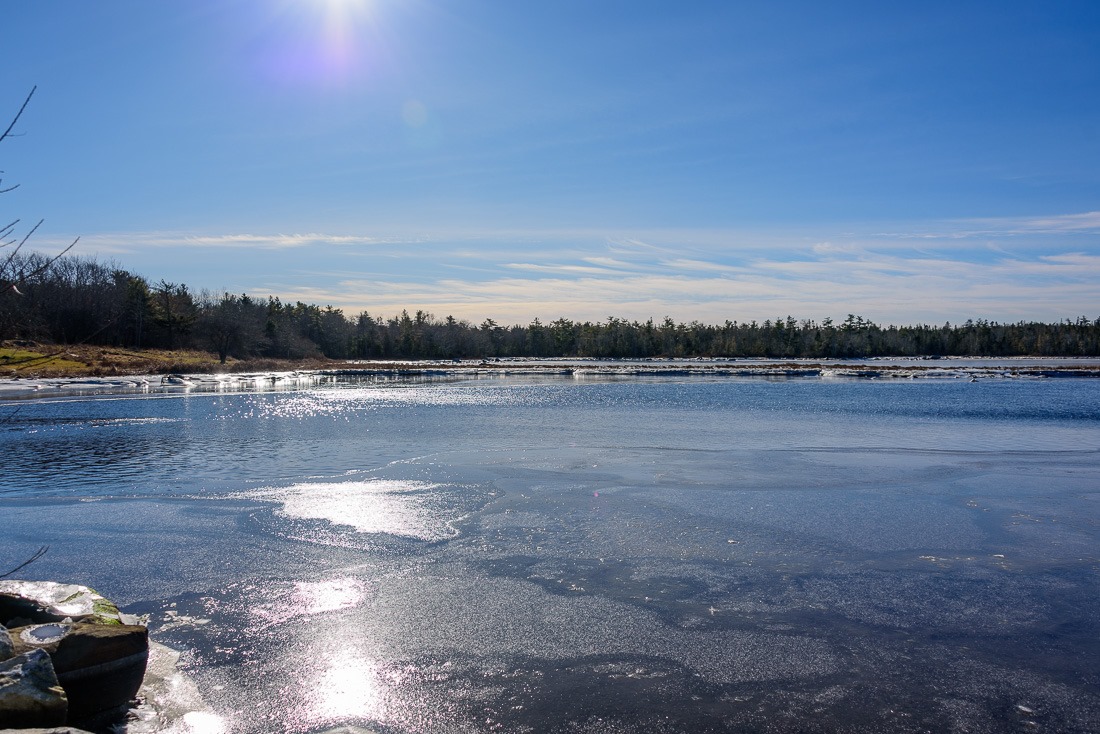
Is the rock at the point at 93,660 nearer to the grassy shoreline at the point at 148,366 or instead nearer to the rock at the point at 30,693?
the rock at the point at 30,693

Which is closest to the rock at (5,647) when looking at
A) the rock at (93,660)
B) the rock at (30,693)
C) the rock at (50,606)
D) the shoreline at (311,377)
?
the rock at (93,660)

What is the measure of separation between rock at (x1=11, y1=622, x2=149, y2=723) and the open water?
580 mm

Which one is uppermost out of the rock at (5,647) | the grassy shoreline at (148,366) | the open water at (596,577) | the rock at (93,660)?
the grassy shoreline at (148,366)

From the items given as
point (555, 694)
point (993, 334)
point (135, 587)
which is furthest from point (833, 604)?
point (993, 334)

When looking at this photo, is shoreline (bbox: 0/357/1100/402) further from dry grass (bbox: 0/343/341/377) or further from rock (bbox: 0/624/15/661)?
rock (bbox: 0/624/15/661)

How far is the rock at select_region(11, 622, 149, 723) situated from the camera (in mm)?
5016

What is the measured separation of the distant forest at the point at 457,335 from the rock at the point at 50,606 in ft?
253

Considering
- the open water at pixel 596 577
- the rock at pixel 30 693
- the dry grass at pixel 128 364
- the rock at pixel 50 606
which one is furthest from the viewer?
the dry grass at pixel 128 364

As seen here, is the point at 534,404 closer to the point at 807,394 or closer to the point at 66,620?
the point at 807,394

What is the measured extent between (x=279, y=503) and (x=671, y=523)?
6539mm

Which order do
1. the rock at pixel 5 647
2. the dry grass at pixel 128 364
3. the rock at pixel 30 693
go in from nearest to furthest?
1. the rock at pixel 30 693
2. the rock at pixel 5 647
3. the dry grass at pixel 128 364

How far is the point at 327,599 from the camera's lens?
24.7 feet

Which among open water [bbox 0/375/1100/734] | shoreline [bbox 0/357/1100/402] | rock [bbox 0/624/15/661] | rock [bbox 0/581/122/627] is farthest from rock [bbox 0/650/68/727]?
shoreline [bbox 0/357/1100/402]

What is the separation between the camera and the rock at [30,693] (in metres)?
4.32
